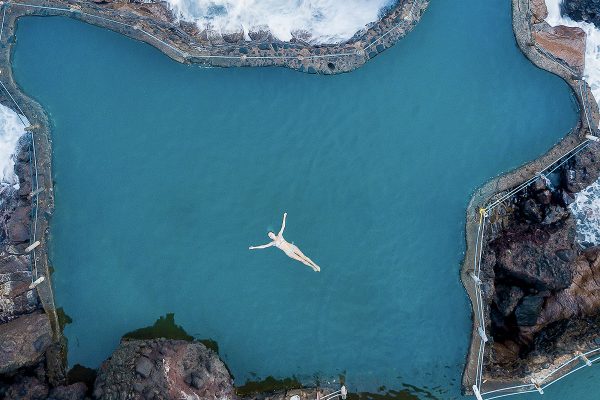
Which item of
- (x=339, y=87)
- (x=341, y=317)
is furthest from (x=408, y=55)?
(x=341, y=317)

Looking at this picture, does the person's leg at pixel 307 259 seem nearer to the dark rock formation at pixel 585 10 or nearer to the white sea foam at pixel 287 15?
the white sea foam at pixel 287 15

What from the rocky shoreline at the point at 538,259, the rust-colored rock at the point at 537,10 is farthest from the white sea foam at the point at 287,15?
the rocky shoreline at the point at 538,259

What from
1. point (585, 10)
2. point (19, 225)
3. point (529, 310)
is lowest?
point (529, 310)

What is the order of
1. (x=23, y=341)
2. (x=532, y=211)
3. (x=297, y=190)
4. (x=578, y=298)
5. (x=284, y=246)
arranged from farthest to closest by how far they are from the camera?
(x=532, y=211)
(x=297, y=190)
(x=578, y=298)
(x=23, y=341)
(x=284, y=246)

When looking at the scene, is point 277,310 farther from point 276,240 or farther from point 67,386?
point 67,386

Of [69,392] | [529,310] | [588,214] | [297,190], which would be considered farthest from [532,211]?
[69,392]

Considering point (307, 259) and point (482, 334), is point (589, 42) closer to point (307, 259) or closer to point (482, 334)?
point (482, 334)
